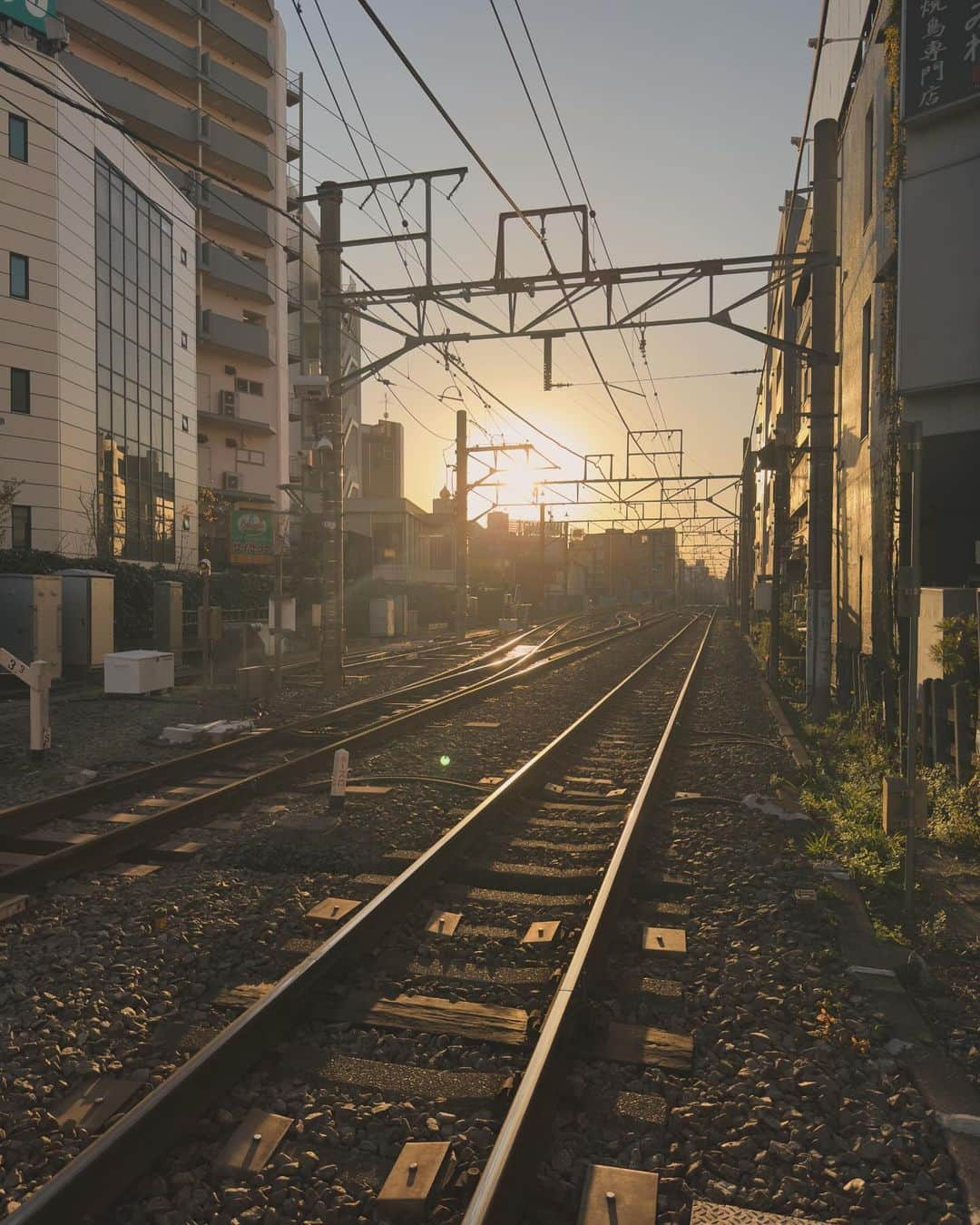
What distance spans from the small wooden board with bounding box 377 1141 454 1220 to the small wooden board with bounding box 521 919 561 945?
197 cm

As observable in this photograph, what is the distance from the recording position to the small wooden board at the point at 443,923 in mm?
5379

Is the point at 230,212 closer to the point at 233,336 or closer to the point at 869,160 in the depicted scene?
the point at 233,336

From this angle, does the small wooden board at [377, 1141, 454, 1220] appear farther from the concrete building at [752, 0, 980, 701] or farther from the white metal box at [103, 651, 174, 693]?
the white metal box at [103, 651, 174, 693]

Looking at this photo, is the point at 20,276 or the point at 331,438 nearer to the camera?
the point at 331,438

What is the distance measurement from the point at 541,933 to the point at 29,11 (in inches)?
1304

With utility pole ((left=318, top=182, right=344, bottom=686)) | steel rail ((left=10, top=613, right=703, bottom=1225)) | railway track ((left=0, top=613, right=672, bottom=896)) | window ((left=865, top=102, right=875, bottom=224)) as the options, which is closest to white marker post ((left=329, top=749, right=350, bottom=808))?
railway track ((left=0, top=613, right=672, bottom=896))

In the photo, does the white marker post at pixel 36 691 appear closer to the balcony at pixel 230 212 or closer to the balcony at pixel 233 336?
the balcony at pixel 233 336

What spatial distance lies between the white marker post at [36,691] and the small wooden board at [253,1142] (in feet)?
25.9

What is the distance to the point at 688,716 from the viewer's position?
15414 mm

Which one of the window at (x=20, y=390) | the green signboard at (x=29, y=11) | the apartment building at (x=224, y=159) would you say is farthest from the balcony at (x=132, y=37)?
the window at (x=20, y=390)

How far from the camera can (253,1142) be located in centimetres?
330

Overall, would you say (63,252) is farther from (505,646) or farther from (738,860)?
(738,860)

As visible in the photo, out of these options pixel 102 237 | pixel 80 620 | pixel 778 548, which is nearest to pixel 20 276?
pixel 102 237

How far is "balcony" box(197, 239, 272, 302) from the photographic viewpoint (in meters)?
49.4
